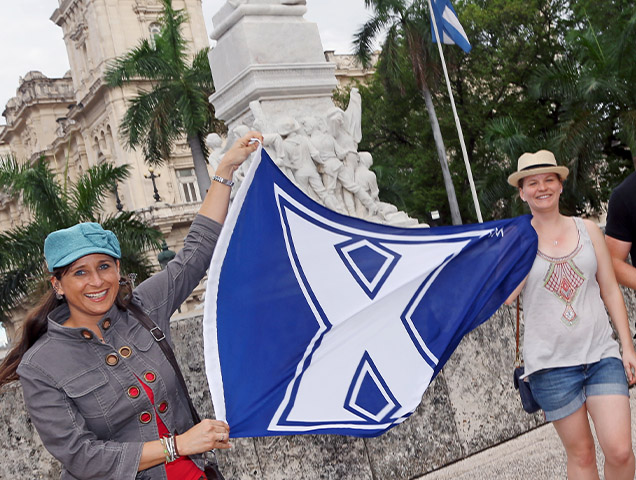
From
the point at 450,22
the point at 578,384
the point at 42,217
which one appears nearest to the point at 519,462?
the point at 578,384

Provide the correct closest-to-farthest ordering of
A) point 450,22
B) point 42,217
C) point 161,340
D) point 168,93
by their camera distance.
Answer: point 161,340 → point 42,217 → point 450,22 → point 168,93

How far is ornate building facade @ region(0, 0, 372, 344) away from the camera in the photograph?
167 feet

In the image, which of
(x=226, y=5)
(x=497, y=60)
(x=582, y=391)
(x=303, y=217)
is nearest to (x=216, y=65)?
(x=226, y=5)

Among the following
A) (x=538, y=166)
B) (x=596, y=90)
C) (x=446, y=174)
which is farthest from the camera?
(x=446, y=174)

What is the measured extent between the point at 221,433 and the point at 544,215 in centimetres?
192

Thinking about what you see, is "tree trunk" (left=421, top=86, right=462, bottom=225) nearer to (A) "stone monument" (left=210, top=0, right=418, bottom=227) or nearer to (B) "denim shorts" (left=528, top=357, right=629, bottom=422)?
(A) "stone monument" (left=210, top=0, right=418, bottom=227)

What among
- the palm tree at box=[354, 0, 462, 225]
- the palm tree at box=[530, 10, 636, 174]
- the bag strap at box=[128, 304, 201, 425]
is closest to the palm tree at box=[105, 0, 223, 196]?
the palm tree at box=[354, 0, 462, 225]

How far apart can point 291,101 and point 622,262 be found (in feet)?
16.0

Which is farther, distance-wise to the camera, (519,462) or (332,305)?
(519,462)

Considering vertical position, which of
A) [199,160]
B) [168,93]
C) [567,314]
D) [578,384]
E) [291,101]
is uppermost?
[168,93]

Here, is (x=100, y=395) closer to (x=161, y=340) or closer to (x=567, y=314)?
(x=161, y=340)

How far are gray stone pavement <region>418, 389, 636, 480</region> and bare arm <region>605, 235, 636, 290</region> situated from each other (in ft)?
4.84

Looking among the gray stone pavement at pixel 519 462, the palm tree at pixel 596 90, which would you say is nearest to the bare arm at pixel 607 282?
the gray stone pavement at pixel 519 462

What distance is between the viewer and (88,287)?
2738mm
